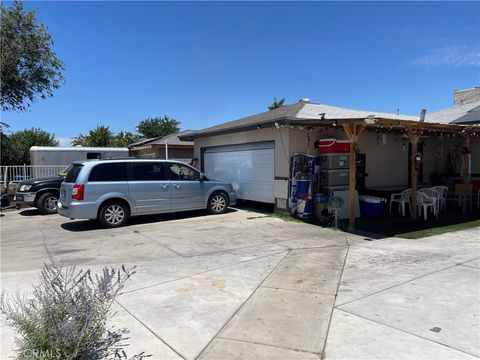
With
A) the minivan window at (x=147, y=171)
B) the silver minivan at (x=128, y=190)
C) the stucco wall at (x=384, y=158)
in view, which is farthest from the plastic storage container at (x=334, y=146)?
the minivan window at (x=147, y=171)

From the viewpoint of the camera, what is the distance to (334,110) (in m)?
14.0

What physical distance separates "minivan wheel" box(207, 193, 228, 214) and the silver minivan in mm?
87

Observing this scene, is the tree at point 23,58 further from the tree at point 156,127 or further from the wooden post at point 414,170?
the tree at point 156,127

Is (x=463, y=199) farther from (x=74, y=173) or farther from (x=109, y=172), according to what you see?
(x=74, y=173)

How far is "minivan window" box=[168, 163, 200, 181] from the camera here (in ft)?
36.1

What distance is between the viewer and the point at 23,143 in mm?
37406

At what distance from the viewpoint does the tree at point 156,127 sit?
50688 mm

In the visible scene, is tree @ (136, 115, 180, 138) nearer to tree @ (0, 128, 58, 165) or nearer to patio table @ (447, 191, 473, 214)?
tree @ (0, 128, 58, 165)

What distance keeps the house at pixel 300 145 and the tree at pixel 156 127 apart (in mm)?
35724

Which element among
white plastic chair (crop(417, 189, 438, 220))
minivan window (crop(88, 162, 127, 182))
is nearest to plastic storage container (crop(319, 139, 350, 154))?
white plastic chair (crop(417, 189, 438, 220))

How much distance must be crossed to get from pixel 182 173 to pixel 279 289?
6.69 metres

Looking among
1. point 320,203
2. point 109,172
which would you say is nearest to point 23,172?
point 109,172

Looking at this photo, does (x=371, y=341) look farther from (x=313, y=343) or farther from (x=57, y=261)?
(x=57, y=261)

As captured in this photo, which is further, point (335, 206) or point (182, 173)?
point (182, 173)
